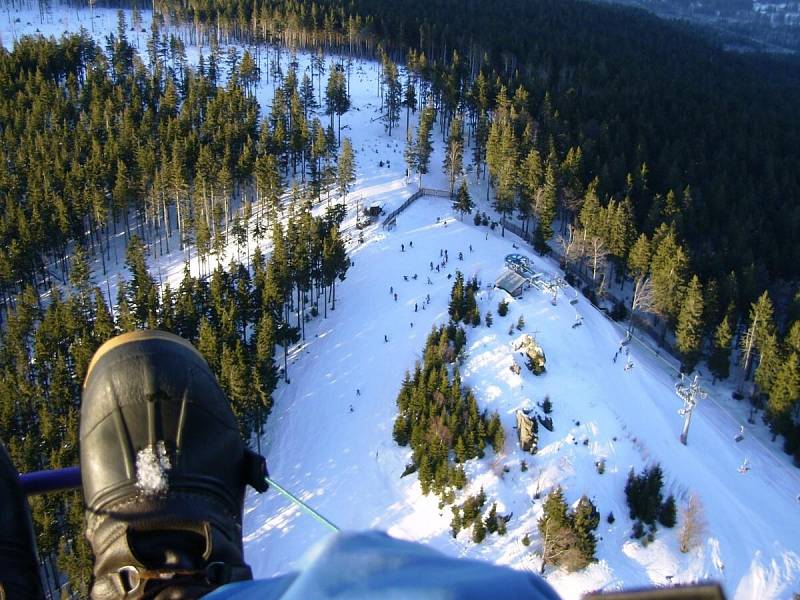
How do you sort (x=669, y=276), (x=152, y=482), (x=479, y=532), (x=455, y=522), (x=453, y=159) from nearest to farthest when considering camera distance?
(x=152, y=482), (x=479, y=532), (x=455, y=522), (x=669, y=276), (x=453, y=159)

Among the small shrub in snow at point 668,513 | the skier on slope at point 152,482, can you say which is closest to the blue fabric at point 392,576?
the skier on slope at point 152,482

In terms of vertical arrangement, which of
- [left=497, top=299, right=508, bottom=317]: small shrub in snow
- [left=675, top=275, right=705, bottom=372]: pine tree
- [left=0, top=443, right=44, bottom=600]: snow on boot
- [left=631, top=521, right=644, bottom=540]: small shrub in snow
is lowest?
[left=631, top=521, right=644, bottom=540]: small shrub in snow

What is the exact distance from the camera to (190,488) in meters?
5.08

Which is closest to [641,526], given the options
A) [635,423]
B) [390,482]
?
[635,423]

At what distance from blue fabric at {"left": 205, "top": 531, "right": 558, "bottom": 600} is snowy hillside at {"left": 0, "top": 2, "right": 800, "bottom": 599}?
2096 centimetres

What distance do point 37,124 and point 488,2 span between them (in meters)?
83.4

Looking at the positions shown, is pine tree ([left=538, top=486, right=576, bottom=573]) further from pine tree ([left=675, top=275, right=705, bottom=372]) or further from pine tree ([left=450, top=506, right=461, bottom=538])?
pine tree ([left=675, top=275, right=705, bottom=372])

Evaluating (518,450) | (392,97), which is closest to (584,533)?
(518,450)

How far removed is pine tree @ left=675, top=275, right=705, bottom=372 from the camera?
39688mm

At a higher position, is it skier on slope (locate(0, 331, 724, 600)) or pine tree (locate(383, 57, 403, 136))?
skier on slope (locate(0, 331, 724, 600))

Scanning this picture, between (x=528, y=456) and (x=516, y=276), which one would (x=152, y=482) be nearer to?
(x=528, y=456)

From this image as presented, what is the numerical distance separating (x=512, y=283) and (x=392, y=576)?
1471 inches

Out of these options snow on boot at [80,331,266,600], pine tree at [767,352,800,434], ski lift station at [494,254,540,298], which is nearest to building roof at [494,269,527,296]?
ski lift station at [494,254,540,298]

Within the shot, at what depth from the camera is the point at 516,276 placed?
1534 inches
